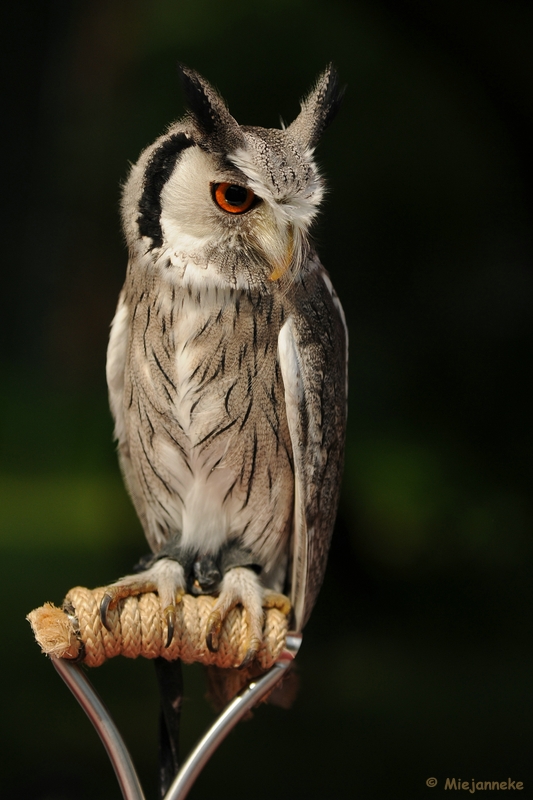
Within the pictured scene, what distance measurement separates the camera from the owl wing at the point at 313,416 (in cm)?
101

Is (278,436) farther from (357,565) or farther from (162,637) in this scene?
(357,565)

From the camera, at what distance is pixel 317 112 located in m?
0.97

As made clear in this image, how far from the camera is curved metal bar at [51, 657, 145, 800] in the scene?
2.81ft

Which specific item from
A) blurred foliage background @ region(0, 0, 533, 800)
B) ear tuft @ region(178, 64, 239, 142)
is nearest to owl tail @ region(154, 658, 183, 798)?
blurred foliage background @ region(0, 0, 533, 800)

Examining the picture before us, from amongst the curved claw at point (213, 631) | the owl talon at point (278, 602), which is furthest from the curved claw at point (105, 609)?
the owl talon at point (278, 602)

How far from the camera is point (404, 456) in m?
1.57

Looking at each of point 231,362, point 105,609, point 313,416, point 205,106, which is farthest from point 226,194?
point 105,609

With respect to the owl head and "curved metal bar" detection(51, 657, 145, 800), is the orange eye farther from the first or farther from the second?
"curved metal bar" detection(51, 657, 145, 800)

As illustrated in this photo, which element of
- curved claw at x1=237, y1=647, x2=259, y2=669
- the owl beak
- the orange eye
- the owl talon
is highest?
the orange eye

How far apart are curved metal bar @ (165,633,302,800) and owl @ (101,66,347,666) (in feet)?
0.15

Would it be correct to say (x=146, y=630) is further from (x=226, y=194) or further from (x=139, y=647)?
(x=226, y=194)

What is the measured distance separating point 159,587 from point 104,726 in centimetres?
24

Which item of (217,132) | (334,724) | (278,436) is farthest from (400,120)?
(334,724)

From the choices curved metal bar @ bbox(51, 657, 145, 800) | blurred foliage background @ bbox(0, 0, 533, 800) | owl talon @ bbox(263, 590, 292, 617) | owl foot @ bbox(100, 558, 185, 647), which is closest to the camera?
→ curved metal bar @ bbox(51, 657, 145, 800)
